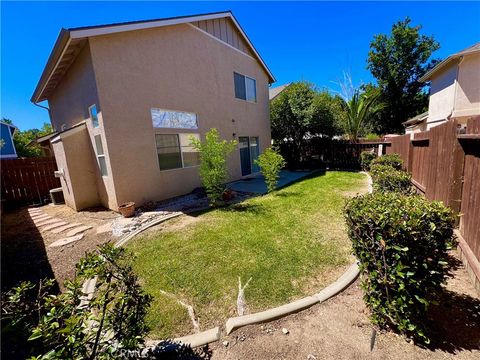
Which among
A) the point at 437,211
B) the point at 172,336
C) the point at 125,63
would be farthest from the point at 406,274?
the point at 125,63

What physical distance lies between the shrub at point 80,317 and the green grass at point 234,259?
2.79 ft

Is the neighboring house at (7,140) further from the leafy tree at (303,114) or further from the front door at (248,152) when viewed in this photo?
the leafy tree at (303,114)

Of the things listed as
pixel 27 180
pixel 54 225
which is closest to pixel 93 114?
pixel 54 225

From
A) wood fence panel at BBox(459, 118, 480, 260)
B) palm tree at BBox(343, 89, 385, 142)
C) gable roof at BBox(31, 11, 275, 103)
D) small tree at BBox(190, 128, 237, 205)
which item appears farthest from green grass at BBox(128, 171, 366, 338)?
palm tree at BBox(343, 89, 385, 142)

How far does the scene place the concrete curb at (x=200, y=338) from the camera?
7.73 feet

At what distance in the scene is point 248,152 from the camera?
13219 mm

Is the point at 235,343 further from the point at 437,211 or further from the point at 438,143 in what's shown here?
the point at 438,143

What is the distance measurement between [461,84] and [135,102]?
18.6 m

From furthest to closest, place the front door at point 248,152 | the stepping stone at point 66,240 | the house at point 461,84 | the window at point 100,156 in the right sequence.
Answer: the front door at point 248,152 → the house at point 461,84 → the window at point 100,156 → the stepping stone at point 66,240

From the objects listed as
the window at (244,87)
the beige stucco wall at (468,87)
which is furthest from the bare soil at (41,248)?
the beige stucco wall at (468,87)

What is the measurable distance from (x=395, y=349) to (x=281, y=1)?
32.7ft

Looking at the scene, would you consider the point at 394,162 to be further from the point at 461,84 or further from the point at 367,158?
the point at 461,84

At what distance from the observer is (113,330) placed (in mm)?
1881

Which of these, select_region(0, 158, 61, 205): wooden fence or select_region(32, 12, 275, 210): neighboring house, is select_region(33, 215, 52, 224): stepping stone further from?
select_region(0, 158, 61, 205): wooden fence
